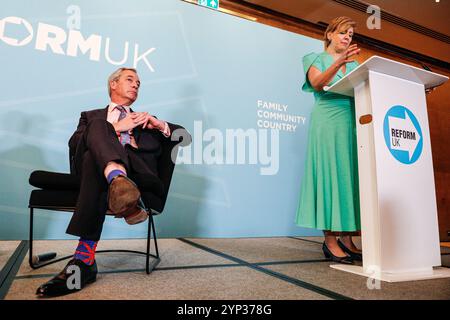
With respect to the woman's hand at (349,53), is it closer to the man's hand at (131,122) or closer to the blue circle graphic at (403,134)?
the blue circle graphic at (403,134)

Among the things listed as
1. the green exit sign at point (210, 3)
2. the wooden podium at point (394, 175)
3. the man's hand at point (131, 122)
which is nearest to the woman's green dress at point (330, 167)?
the wooden podium at point (394, 175)

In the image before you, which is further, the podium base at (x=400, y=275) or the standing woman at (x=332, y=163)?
the standing woman at (x=332, y=163)

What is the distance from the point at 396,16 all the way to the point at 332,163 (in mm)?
3441

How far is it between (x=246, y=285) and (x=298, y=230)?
2.17 meters

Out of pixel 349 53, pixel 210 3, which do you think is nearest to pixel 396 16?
pixel 210 3

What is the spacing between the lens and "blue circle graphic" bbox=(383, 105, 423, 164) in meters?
1.44

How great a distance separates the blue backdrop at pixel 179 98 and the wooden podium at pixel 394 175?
1.59 metres

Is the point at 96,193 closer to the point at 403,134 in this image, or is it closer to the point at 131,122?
the point at 131,122

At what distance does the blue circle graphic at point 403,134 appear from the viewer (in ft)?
4.74

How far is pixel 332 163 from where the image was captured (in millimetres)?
1752

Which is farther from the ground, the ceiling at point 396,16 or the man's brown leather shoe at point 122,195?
the ceiling at point 396,16

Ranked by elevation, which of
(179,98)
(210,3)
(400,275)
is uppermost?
(210,3)

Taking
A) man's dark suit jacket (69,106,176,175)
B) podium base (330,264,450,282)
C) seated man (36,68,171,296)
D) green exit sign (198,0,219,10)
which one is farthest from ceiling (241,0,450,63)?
podium base (330,264,450,282)
